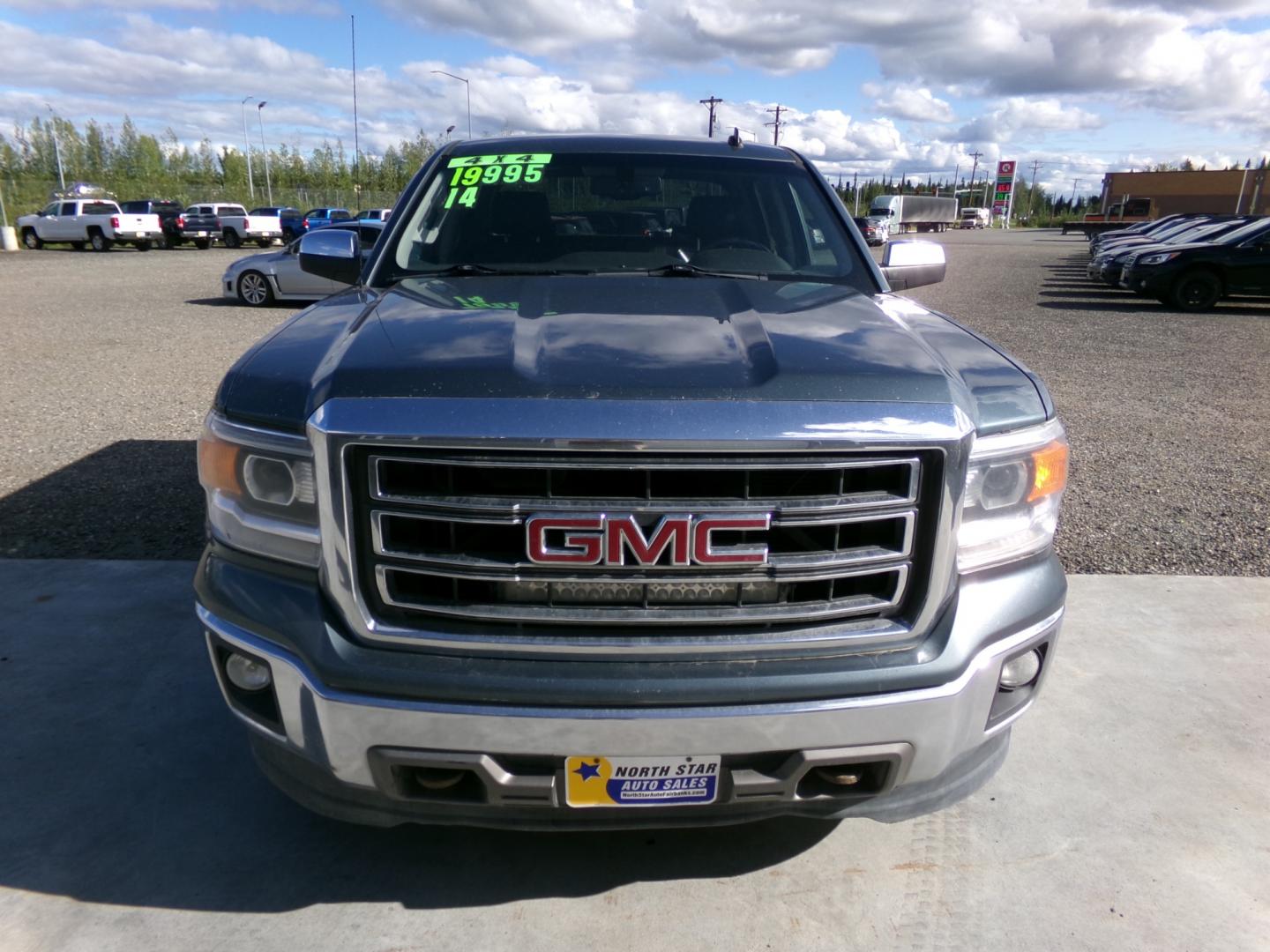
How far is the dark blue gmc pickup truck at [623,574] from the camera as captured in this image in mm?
1921

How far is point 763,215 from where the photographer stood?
359 cm

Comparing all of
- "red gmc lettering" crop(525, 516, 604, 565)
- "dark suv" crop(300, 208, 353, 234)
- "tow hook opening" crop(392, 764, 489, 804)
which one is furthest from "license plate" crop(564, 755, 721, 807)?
"dark suv" crop(300, 208, 353, 234)

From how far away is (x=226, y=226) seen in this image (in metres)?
37.1

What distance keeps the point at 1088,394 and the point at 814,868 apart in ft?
24.8

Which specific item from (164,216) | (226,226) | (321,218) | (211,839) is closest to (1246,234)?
(211,839)

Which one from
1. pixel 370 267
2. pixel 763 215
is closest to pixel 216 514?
pixel 370 267

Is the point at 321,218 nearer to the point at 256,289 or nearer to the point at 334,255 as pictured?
the point at 256,289

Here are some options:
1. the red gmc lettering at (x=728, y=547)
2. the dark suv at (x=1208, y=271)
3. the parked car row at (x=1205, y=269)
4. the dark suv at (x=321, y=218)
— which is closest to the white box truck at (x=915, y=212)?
the dark suv at (x=321, y=218)

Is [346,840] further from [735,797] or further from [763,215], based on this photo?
[763,215]

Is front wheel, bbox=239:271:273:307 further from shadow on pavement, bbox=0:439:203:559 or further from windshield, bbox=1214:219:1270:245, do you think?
windshield, bbox=1214:219:1270:245

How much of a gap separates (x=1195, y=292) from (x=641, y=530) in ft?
56.5

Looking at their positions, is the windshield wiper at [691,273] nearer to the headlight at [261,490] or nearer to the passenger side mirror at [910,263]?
the passenger side mirror at [910,263]

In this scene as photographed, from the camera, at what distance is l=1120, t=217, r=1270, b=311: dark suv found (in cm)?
1544

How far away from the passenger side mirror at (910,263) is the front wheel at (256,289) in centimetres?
1338
